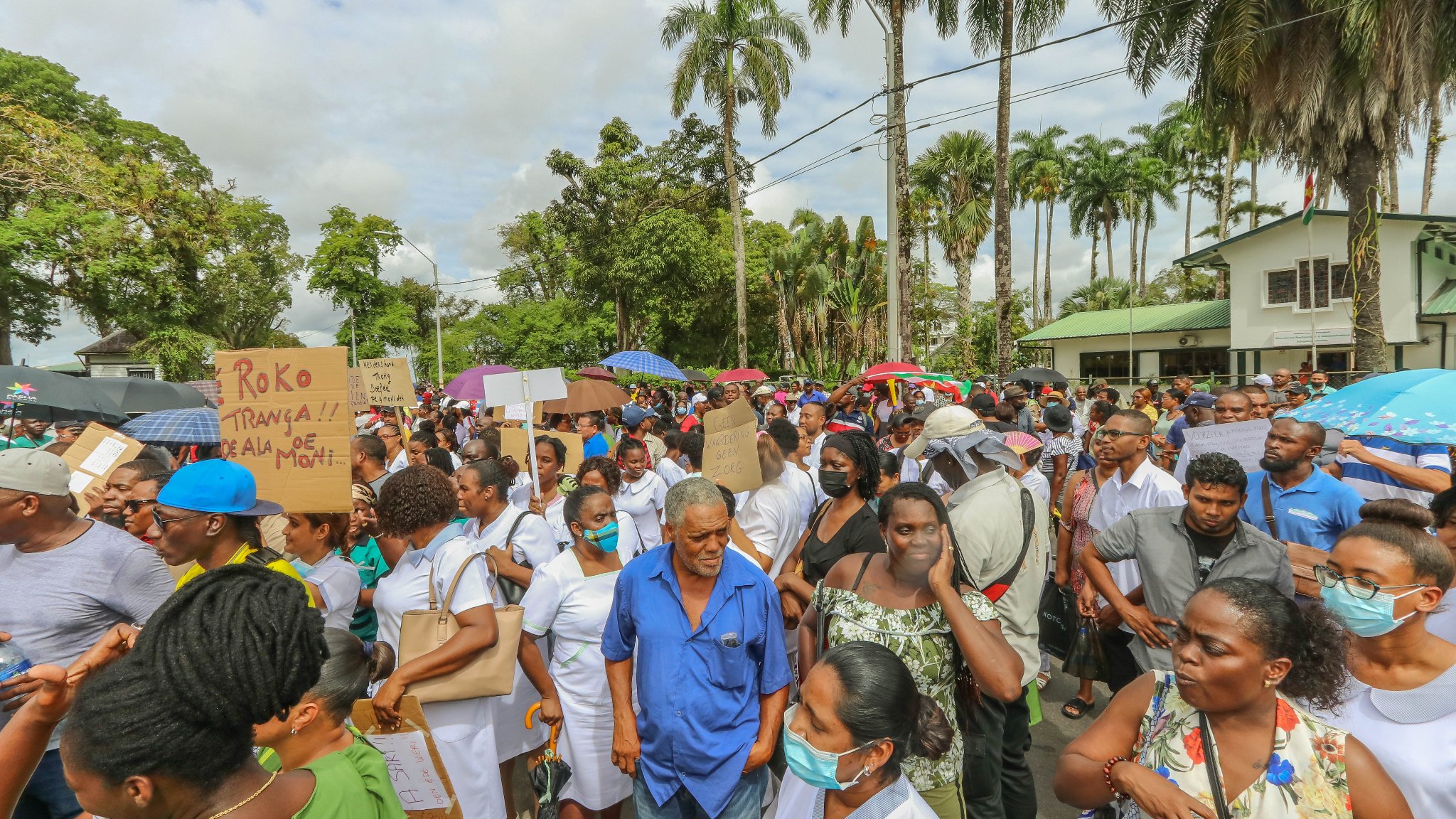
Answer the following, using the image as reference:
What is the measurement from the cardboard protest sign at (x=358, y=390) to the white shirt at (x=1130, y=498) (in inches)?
277

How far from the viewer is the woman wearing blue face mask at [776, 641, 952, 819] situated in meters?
2.00

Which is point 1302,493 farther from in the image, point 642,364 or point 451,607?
point 642,364

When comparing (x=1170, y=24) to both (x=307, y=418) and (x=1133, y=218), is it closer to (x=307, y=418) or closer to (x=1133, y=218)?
(x=307, y=418)

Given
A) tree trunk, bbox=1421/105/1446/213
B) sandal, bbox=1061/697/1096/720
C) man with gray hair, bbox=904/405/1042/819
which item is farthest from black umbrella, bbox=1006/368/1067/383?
tree trunk, bbox=1421/105/1446/213

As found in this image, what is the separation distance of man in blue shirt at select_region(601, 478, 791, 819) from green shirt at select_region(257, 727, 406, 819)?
101 cm

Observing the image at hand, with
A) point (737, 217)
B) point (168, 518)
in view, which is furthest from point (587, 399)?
point (737, 217)

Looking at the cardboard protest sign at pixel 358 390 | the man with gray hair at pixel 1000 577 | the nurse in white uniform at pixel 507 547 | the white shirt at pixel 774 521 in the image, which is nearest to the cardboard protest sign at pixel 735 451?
the white shirt at pixel 774 521

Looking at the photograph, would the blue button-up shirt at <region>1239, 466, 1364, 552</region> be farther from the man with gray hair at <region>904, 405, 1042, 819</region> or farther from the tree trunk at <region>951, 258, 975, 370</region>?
the tree trunk at <region>951, 258, 975, 370</region>

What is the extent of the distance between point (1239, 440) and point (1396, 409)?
3.10 ft

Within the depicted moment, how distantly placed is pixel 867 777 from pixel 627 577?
1.21 meters

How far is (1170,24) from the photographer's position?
1655 centimetres

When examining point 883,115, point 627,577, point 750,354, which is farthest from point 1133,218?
point 627,577

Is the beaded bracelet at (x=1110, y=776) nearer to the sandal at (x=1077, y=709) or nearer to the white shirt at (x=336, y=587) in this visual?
the white shirt at (x=336, y=587)

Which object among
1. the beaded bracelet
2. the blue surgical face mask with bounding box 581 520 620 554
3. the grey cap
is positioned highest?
the grey cap
